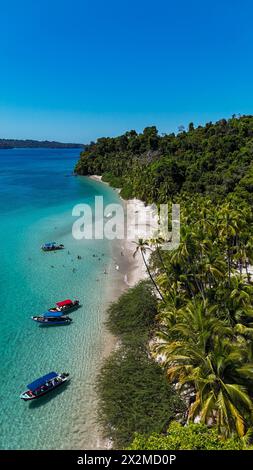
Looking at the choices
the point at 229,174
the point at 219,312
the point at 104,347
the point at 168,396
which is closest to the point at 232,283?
the point at 219,312

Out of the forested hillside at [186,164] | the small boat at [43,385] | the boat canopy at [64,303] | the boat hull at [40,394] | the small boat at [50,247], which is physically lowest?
the boat hull at [40,394]

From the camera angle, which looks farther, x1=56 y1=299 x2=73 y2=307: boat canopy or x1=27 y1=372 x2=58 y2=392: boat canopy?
x1=56 y1=299 x2=73 y2=307: boat canopy

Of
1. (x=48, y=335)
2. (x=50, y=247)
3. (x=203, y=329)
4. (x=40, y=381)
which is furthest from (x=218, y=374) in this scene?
(x=50, y=247)

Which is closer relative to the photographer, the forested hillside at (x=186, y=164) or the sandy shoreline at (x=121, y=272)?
the sandy shoreline at (x=121, y=272)

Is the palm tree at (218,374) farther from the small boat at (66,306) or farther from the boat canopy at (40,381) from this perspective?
the small boat at (66,306)

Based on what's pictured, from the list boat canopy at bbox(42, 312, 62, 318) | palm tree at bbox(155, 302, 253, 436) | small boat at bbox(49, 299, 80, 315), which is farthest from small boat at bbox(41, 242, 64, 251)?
palm tree at bbox(155, 302, 253, 436)

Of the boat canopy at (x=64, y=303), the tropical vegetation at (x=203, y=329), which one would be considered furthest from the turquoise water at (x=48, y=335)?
the tropical vegetation at (x=203, y=329)

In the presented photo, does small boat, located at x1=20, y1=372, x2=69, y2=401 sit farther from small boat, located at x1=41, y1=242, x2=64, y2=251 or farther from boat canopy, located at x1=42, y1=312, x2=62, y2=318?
small boat, located at x1=41, y1=242, x2=64, y2=251

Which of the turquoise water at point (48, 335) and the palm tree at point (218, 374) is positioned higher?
the palm tree at point (218, 374)
